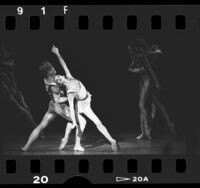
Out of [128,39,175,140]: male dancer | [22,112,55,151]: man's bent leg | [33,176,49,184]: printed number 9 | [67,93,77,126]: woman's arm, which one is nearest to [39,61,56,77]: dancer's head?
[67,93,77,126]: woman's arm

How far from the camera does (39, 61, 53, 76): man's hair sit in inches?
322

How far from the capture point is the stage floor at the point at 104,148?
27.0ft

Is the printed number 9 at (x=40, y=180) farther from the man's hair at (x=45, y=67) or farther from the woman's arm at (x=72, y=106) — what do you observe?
the man's hair at (x=45, y=67)

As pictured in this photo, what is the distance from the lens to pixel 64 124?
27.1ft

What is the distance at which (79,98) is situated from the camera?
8.27 meters

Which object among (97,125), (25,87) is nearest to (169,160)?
(97,125)

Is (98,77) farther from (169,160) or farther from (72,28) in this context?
(169,160)

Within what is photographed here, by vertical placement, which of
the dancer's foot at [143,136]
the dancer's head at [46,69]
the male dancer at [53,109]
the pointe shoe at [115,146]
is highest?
the dancer's head at [46,69]

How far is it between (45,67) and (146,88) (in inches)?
53.0

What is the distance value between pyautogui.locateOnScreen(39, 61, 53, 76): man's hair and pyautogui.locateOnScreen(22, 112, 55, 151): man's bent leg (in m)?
0.53

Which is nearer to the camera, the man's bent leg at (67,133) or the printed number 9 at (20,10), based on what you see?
the printed number 9 at (20,10)

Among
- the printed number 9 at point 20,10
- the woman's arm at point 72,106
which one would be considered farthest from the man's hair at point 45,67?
the printed number 9 at point 20,10

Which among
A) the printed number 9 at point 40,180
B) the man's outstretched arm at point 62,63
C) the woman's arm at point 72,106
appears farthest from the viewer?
the woman's arm at point 72,106

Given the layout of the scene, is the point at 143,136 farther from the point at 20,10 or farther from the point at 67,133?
A: the point at 20,10
